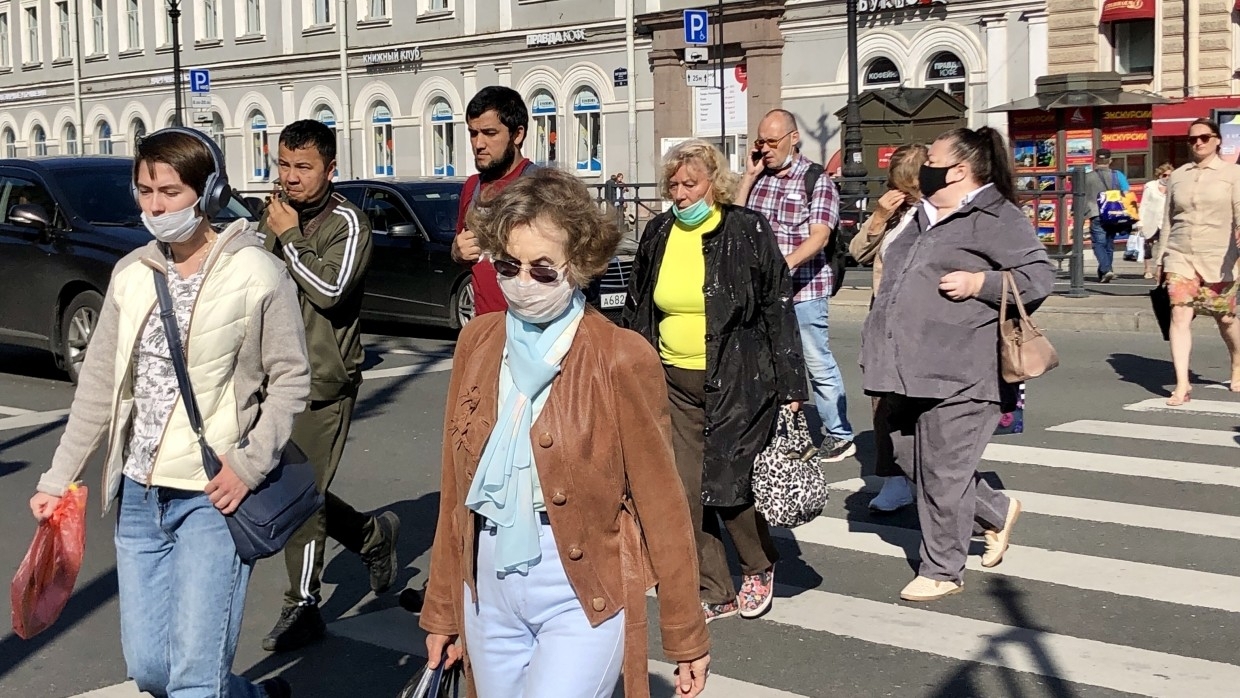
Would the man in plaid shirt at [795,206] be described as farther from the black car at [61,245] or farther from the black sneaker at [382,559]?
the black car at [61,245]

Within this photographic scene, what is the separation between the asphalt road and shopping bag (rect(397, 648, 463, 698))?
1800mm

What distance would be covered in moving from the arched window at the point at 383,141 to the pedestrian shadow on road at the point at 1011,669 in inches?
1493

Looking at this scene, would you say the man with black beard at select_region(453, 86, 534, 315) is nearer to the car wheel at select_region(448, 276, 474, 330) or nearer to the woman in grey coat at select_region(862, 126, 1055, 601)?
the woman in grey coat at select_region(862, 126, 1055, 601)

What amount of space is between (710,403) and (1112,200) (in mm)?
16578

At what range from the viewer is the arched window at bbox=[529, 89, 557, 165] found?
38.7m

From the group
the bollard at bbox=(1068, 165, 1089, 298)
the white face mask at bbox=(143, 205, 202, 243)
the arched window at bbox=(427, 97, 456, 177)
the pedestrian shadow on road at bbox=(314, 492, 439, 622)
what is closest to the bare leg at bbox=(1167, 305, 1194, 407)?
the pedestrian shadow on road at bbox=(314, 492, 439, 622)

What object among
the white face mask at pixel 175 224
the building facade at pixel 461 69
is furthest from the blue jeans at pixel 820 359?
the building facade at pixel 461 69

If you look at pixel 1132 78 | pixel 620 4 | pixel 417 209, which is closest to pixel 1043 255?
pixel 417 209

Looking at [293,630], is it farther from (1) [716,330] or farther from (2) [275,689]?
(1) [716,330]

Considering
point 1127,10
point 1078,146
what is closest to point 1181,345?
point 1078,146

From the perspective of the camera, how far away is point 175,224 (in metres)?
3.90

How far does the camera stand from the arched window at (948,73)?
31.0 meters

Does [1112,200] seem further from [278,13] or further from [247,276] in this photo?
[278,13]

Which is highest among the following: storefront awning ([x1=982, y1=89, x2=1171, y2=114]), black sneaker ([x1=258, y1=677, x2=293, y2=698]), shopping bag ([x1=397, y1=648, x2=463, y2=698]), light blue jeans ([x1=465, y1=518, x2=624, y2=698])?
storefront awning ([x1=982, y1=89, x2=1171, y2=114])
